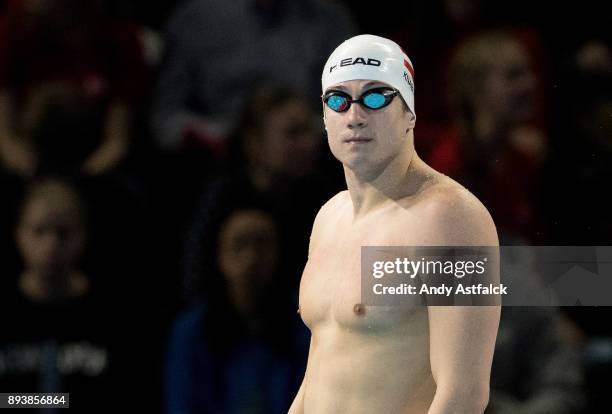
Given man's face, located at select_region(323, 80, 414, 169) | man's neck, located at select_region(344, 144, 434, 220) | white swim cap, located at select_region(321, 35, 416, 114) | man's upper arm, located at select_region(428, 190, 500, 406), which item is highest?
white swim cap, located at select_region(321, 35, 416, 114)

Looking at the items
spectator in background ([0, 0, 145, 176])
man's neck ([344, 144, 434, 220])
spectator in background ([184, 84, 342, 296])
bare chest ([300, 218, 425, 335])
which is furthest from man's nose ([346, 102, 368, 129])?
spectator in background ([0, 0, 145, 176])

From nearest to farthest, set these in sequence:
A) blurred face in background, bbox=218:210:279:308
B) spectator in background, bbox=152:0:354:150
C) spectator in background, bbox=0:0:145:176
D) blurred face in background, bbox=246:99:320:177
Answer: blurred face in background, bbox=218:210:279:308
blurred face in background, bbox=246:99:320:177
spectator in background, bbox=0:0:145:176
spectator in background, bbox=152:0:354:150

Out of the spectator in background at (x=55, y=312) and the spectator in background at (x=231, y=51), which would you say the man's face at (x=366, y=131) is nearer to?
the spectator in background at (x=55, y=312)

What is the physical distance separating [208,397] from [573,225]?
1689 millimetres

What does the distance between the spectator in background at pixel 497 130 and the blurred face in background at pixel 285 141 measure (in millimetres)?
496

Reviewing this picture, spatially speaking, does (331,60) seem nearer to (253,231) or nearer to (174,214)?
(253,231)

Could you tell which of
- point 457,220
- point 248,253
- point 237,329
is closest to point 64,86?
point 248,253

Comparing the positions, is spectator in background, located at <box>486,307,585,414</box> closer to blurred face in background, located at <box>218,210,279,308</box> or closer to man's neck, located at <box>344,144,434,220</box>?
blurred face in background, located at <box>218,210,279,308</box>

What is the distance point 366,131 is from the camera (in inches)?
138

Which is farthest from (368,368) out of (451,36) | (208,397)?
(451,36)

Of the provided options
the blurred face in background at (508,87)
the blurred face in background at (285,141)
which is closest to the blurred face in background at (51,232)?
the blurred face in background at (285,141)

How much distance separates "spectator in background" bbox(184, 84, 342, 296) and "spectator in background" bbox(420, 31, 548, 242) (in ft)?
1.66

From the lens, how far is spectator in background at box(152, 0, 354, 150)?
6.04 meters

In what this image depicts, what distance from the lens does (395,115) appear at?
11.6ft
